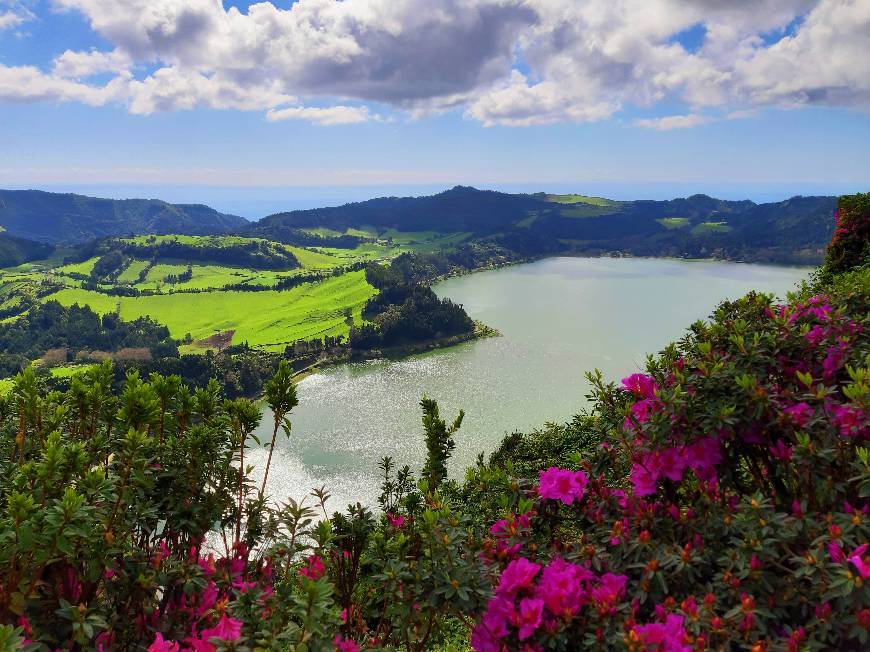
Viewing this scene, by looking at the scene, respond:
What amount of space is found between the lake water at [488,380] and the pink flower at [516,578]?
85.6 feet

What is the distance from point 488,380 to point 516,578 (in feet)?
226

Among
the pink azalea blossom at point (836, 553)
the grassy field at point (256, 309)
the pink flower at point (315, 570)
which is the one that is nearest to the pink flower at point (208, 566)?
the pink flower at point (315, 570)

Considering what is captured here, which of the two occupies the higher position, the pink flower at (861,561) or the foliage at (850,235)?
the foliage at (850,235)

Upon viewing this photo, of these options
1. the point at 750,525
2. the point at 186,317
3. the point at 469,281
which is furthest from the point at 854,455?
the point at 469,281

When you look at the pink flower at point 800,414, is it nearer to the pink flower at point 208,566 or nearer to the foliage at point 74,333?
the pink flower at point 208,566

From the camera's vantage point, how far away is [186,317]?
13612cm

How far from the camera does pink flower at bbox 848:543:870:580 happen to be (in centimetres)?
271

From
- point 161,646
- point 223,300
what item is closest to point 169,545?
point 161,646

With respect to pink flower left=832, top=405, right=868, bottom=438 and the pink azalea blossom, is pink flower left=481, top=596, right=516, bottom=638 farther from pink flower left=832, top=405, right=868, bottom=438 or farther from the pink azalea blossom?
pink flower left=832, top=405, right=868, bottom=438

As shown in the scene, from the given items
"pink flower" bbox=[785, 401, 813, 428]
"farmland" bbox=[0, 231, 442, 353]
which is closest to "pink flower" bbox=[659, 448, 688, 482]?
"pink flower" bbox=[785, 401, 813, 428]

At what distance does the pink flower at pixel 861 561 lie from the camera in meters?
2.71

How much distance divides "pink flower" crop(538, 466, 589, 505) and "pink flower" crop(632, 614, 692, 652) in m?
1.14

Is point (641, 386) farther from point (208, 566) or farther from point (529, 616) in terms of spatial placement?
point (208, 566)

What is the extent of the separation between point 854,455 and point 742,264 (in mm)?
223009
